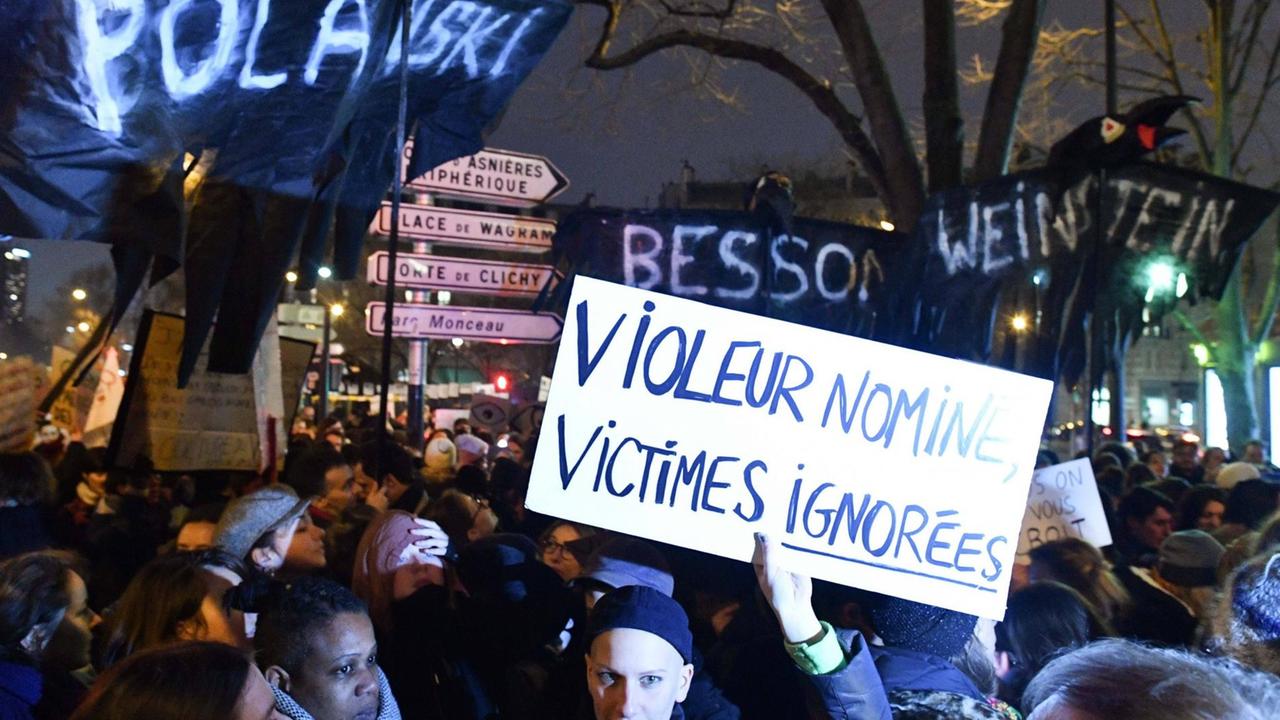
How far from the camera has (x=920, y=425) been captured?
3254 millimetres

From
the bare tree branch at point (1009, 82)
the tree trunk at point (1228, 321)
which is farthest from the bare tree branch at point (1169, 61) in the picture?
the bare tree branch at point (1009, 82)

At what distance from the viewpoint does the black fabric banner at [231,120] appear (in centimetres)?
414

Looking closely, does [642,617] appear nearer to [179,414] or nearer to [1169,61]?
[179,414]

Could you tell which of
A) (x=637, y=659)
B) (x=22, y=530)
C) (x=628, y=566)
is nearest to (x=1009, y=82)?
(x=628, y=566)

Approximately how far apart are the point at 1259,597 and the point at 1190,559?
2.53 metres

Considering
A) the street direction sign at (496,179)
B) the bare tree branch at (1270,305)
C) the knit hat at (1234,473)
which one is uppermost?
the bare tree branch at (1270,305)

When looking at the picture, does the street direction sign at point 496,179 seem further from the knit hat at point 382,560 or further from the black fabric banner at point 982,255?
the knit hat at point 382,560

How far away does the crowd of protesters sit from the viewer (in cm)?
204

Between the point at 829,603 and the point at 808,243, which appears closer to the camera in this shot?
the point at 829,603

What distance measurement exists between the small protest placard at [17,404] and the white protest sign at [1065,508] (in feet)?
20.4

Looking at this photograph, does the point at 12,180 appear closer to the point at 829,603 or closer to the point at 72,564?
the point at 72,564

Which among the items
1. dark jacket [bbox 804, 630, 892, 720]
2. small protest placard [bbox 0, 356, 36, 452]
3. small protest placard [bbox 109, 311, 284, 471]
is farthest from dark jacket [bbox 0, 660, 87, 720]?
small protest placard [bbox 0, 356, 36, 452]

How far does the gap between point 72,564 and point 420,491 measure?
3.19 m

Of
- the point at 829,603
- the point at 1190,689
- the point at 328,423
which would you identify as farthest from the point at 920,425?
the point at 328,423
